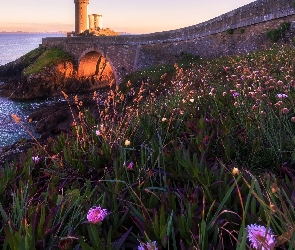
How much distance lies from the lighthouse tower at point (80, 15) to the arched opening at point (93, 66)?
47.6 ft

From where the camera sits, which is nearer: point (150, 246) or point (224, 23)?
point (150, 246)

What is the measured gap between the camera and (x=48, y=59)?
1188 inches

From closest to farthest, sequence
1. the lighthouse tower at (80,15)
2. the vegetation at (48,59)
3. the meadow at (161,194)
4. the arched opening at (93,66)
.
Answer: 1. the meadow at (161,194)
2. the vegetation at (48,59)
3. the arched opening at (93,66)
4. the lighthouse tower at (80,15)

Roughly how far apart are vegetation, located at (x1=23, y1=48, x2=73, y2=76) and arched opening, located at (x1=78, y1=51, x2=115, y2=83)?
4.73 feet

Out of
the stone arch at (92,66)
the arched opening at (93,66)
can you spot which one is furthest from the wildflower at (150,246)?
the arched opening at (93,66)

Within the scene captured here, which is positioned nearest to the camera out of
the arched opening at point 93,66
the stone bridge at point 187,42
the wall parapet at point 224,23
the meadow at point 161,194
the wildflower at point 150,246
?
the wildflower at point 150,246

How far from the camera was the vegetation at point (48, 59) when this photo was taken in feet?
94.6

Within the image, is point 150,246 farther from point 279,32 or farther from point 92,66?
point 92,66

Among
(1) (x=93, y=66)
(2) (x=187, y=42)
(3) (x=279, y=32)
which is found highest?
(3) (x=279, y=32)

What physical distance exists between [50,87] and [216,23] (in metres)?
15.8

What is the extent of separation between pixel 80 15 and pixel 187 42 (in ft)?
95.5

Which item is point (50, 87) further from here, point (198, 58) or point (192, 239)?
point (192, 239)

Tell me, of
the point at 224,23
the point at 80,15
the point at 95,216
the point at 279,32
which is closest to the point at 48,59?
the point at 80,15

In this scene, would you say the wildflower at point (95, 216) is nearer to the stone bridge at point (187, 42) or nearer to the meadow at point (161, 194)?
the meadow at point (161, 194)
